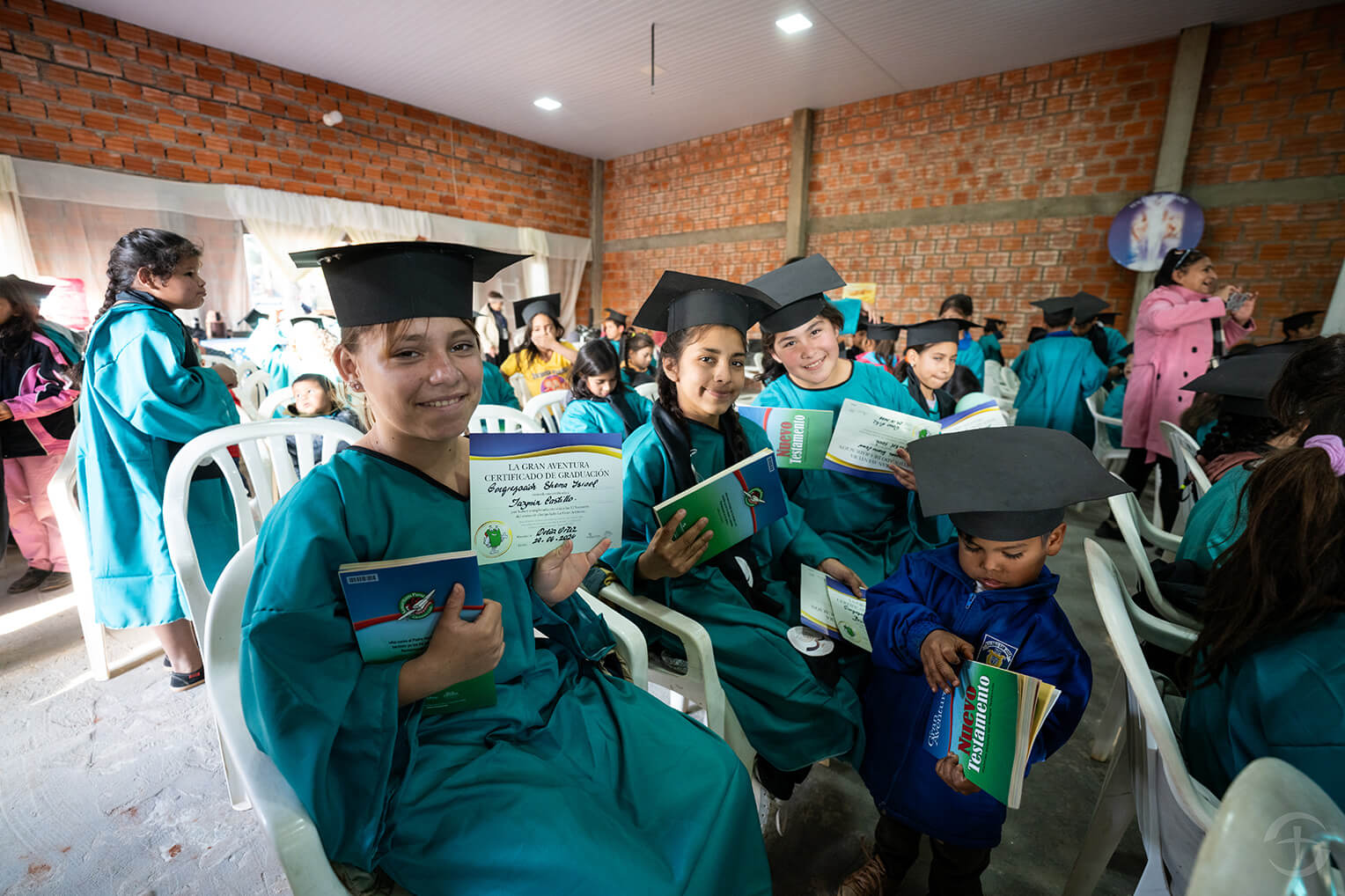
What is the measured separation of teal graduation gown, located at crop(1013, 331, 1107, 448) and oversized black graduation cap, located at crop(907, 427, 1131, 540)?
11.9ft

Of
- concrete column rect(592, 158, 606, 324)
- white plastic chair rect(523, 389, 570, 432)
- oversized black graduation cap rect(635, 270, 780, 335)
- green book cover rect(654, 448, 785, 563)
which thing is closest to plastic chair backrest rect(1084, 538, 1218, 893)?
green book cover rect(654, 448, 785, 563)

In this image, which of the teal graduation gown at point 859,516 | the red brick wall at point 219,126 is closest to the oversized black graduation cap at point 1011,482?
the teal graduation gown at point 859,516

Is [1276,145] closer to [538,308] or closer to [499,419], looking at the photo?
[538,308]

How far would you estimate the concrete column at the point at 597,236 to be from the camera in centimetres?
1005

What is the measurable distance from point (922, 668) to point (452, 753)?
3.14 ft

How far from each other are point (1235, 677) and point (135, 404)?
2893 millimetres

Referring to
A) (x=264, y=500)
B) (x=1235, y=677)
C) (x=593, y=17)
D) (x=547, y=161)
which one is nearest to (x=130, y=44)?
(x=593, y=17)

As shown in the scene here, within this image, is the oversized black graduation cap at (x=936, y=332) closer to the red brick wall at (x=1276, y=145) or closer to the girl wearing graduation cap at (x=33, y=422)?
the girl wearing graduation cap at (x=33, y=422)

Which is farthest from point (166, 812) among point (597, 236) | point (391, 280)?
point (597, 236)

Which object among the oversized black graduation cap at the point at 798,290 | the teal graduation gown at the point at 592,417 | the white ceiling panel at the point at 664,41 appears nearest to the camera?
the oversized black graduation cap at the point at 798,290

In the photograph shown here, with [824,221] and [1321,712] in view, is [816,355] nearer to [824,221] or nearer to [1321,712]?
[1321,712]

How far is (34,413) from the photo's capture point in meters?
2.68

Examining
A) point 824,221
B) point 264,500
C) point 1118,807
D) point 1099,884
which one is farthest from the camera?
point 824,221

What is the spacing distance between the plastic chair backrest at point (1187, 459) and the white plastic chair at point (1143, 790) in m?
1.19
